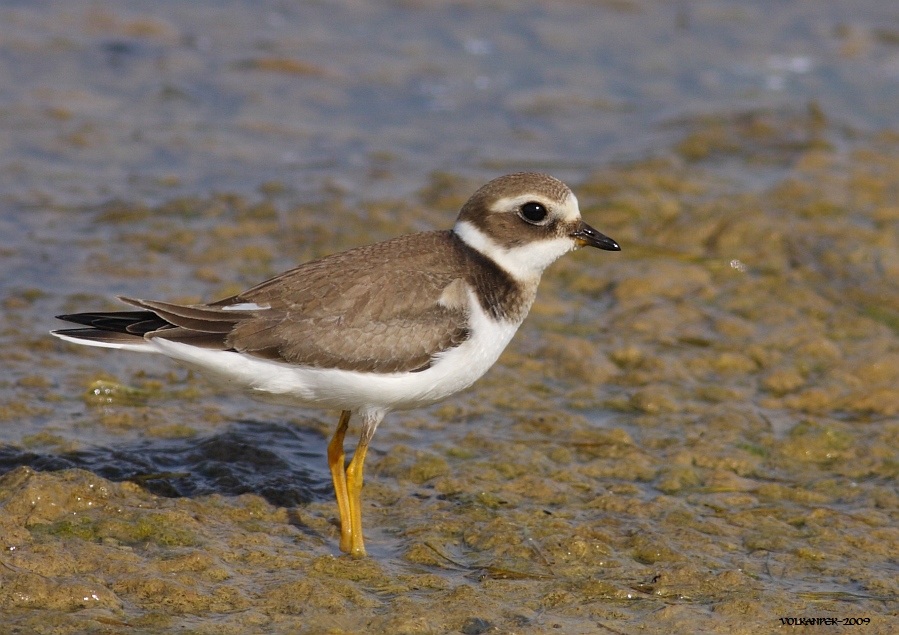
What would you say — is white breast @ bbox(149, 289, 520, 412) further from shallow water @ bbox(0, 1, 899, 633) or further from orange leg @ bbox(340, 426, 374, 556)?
shallow water @ bbox(0, 1, 899, 633)

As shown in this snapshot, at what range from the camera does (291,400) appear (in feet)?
19.1

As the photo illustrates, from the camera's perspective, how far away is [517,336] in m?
8.20

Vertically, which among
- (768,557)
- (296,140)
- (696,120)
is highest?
(696,120)

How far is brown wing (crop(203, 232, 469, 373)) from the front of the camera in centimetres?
561

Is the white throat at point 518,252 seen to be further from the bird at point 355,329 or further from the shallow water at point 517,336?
the shallow water at point 517,336

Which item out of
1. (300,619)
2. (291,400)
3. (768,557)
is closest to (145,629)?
(300,619)

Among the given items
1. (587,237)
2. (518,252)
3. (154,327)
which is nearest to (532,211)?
(518,252)

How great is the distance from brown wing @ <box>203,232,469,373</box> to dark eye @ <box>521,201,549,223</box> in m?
0.48

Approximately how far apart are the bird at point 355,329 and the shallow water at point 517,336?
742 mm

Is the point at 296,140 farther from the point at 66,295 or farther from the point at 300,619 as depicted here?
the point at 300,619

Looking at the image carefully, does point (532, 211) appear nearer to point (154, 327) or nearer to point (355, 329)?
point (355, 329)

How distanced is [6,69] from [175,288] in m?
4.91

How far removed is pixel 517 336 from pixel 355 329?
106 inches

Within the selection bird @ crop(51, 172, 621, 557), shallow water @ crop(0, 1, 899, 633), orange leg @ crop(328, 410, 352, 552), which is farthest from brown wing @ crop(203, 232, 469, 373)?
shallow water @ crop(0, 1, 899, 633)
